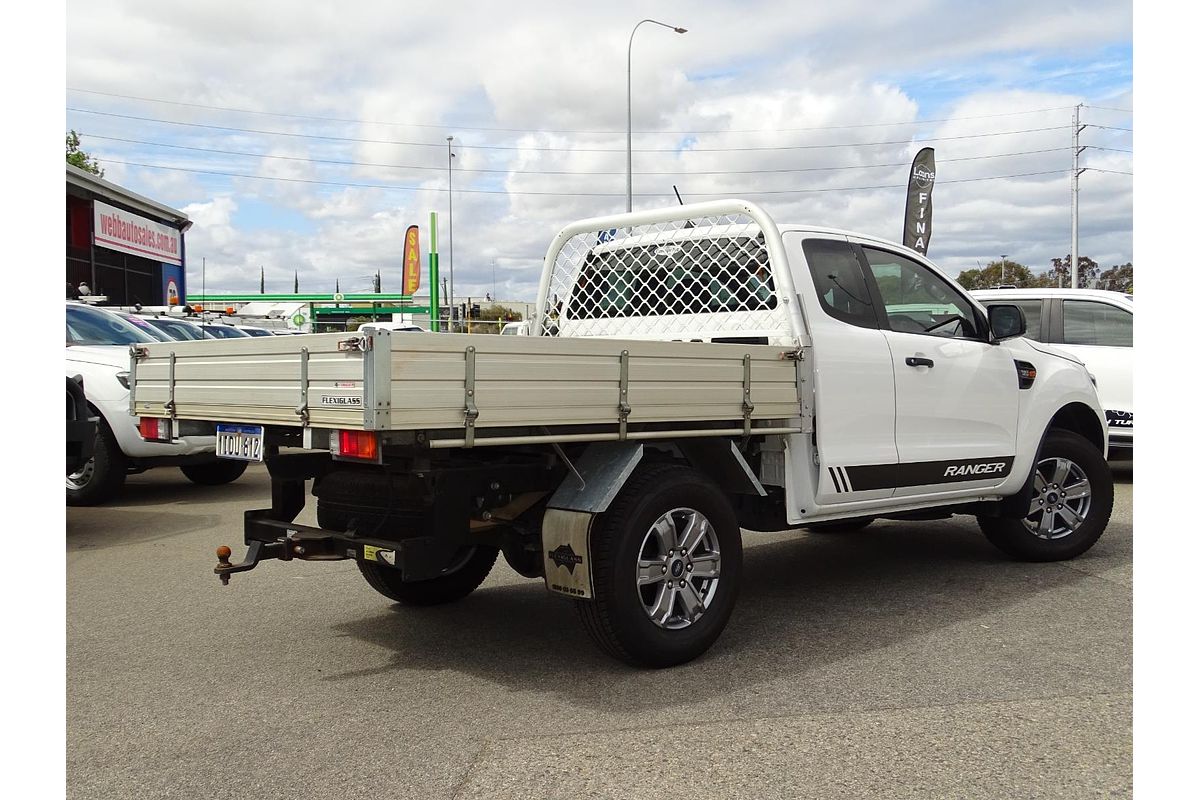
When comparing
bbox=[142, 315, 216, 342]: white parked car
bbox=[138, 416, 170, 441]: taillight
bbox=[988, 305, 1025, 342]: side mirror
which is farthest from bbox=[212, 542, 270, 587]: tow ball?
bbox=[142, 315, 216, 342]: white parked car

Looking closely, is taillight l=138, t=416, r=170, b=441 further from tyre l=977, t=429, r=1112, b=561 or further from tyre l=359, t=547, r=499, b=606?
tyre l=977, t=429, r=1112, b=561

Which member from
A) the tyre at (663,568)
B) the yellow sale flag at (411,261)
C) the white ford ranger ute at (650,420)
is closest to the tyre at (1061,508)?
the white ford ranger ute at (650,420)

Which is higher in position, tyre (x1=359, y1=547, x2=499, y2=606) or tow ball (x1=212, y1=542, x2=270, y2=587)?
tow ball (x1=212, y1=542, x2=270, y2=587)

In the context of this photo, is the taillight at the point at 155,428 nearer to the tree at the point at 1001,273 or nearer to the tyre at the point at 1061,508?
the tyre at the point at 1061,508

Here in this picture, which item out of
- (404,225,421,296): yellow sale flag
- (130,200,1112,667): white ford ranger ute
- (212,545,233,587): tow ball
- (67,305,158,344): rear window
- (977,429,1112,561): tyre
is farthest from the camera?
(404,225,421,296): yellow sale flag

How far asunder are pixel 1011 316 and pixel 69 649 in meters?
5.47

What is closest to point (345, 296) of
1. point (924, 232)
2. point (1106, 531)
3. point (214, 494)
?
point (924, 232)

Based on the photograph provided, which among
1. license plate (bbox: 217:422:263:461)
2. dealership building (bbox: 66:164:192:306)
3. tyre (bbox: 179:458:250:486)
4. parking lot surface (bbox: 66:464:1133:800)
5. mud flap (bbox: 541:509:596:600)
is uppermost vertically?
dealership building (bbox: 66:164:192:306)

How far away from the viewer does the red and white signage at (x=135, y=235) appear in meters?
28.6

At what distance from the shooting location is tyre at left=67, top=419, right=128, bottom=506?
9180 mm

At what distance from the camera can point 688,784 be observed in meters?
3.48

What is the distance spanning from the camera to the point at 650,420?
4.57 m

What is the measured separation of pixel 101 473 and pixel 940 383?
7.06 m

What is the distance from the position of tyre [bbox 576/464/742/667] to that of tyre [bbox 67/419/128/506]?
20.5 feet
